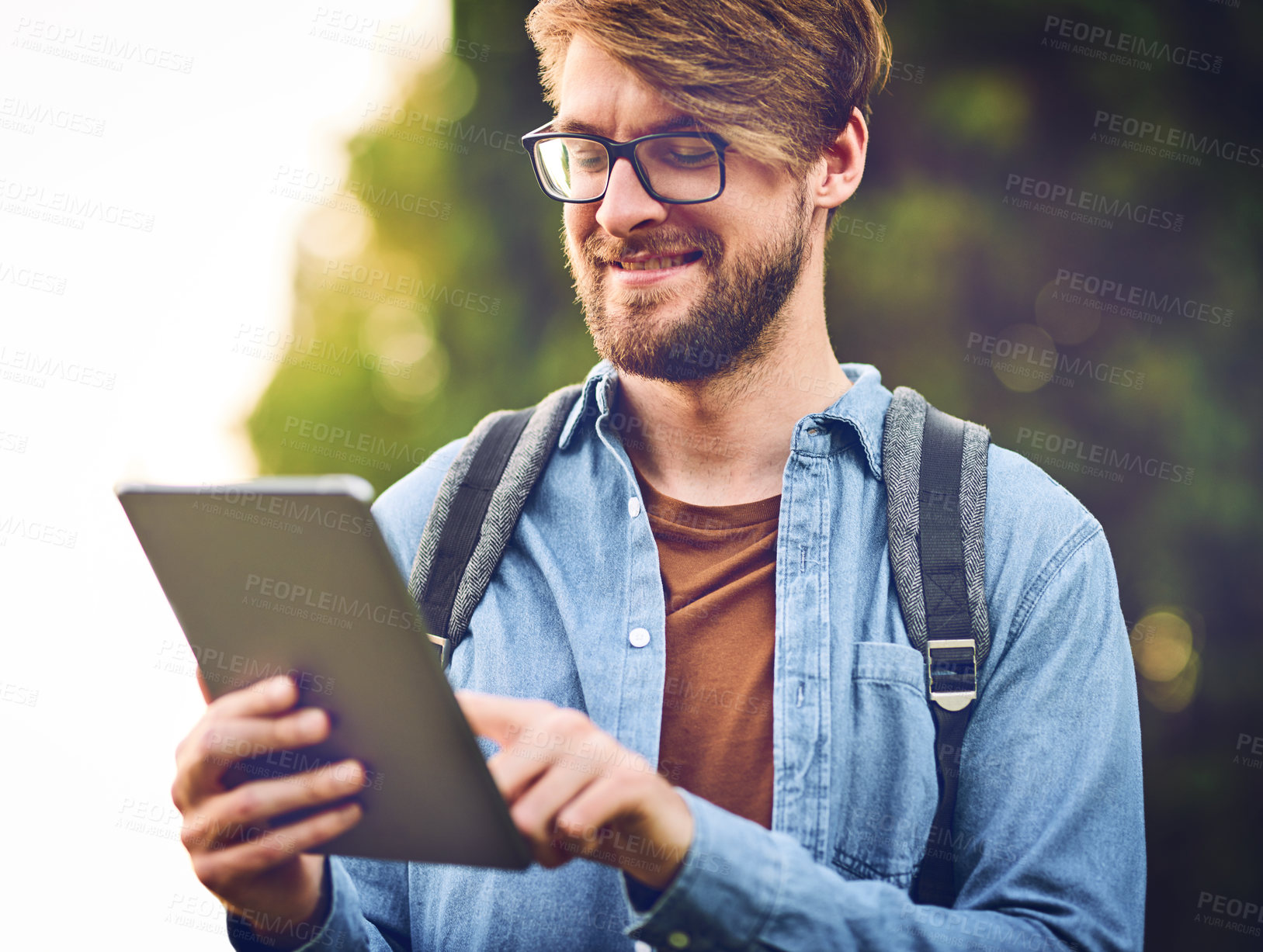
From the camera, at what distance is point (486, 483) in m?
2.01

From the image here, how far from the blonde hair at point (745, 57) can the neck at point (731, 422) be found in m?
0.43

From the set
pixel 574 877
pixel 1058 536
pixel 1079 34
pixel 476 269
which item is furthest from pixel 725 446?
pixel 476 269

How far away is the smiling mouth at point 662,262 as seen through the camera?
6.45 ft

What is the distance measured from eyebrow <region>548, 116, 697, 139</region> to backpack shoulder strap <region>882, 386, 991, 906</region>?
2.66ft

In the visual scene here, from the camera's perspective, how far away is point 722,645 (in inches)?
70.4
